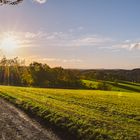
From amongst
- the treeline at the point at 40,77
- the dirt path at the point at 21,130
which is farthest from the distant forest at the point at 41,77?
the dirt path at the point at 21,130

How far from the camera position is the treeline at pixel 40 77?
12786cm

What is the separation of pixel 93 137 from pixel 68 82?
359 ft

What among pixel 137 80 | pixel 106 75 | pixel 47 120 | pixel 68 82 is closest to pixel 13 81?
pixel 68 82

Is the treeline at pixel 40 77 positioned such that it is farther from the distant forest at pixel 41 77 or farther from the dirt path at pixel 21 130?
the dirt path at pixel 21 130

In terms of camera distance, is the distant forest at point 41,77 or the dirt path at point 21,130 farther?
the distant forest at point 41,77

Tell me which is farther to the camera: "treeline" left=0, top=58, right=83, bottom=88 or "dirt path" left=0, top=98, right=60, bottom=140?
"treeline" left=0, top=58, right=83, bottom=88

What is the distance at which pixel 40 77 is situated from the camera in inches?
5650

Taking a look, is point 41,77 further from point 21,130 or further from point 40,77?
point 21,130

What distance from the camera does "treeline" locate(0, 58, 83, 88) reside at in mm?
127863

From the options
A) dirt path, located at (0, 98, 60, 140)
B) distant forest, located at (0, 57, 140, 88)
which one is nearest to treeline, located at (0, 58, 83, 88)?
Answer: distant forest, located at (0, 57, 140, 88)

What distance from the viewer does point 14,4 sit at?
2338 centimetres

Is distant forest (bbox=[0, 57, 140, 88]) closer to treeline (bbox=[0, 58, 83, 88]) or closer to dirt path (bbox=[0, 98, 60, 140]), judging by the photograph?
treeline (bbox=[0, 58, 83, 88])

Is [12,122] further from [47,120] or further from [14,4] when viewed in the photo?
[14,4]

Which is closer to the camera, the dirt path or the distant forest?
the dirt path
